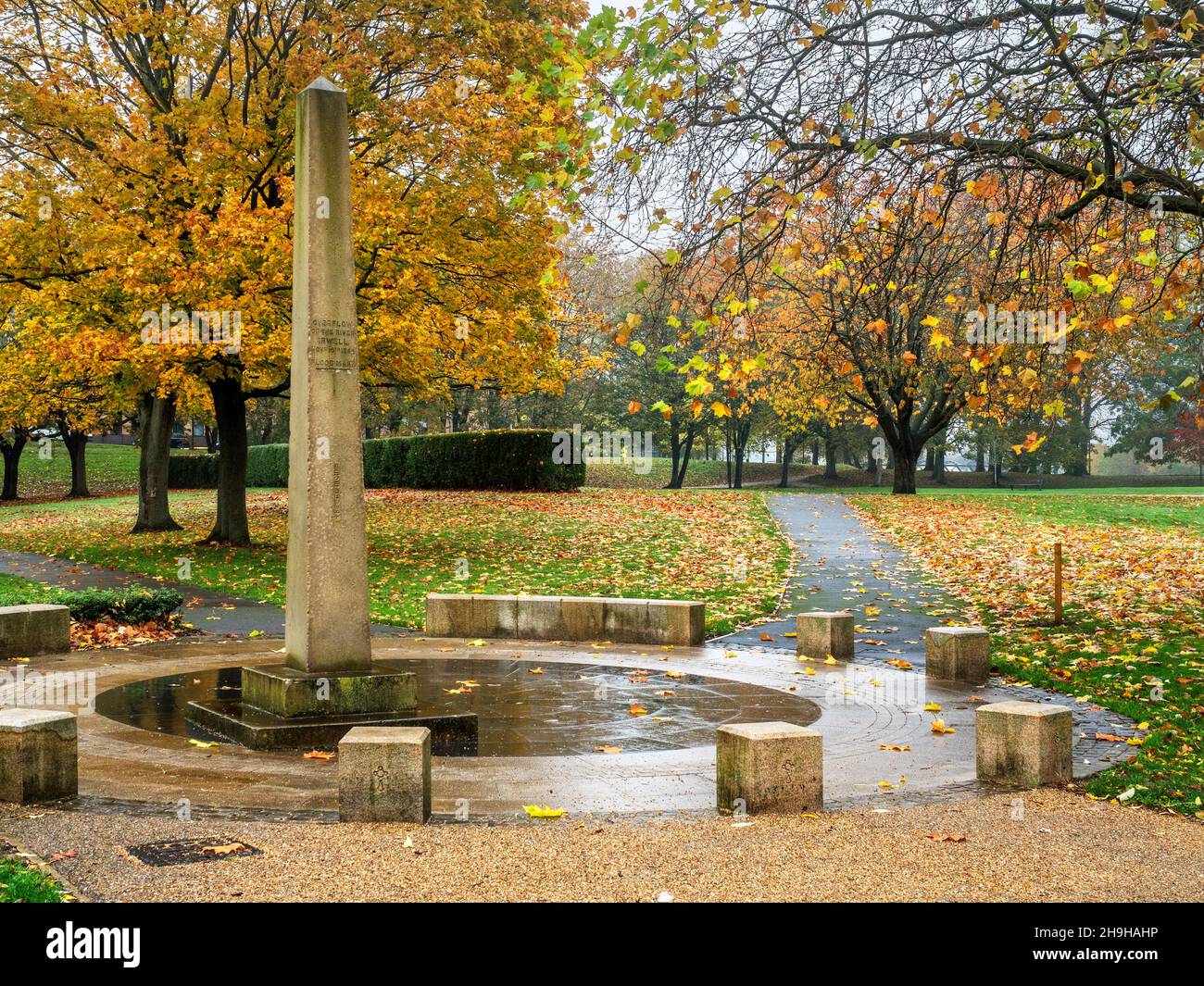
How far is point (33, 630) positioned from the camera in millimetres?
11852

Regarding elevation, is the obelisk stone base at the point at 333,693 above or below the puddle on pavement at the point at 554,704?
above

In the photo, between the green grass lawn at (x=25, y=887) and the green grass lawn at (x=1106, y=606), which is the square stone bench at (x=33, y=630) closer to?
the green grass lawn at (x=25, y=887)

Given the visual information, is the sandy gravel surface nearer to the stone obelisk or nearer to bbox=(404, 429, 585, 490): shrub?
the stone obelisk

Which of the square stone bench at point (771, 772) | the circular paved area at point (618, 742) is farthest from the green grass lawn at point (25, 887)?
the square stone bench at point (771, 772)

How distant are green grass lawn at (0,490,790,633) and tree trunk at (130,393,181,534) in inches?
27.2

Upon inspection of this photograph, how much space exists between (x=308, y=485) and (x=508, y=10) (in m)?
15.1

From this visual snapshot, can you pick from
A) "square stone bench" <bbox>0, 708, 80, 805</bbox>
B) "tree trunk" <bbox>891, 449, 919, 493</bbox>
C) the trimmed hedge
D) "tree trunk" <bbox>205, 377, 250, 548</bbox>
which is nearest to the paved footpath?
"square stone bench" <bbox>0, 708, 80, 805</bbox>

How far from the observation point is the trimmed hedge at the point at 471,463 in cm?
3388

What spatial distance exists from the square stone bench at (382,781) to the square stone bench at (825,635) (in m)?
7.06

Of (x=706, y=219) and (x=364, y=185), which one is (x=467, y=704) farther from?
(x=364, y=185)

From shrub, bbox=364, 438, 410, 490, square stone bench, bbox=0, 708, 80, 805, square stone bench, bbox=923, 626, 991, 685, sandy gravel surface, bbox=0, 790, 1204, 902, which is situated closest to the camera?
sandy gravel surface, bbox=0, 790, 1204, 902

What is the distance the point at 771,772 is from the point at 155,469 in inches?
932

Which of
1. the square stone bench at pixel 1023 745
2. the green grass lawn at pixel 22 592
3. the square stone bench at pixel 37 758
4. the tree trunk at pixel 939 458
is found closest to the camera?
the square stone bench at pixel 37 758

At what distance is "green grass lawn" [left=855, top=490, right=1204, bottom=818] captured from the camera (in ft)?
26.1
